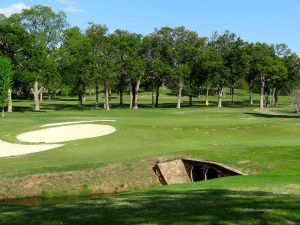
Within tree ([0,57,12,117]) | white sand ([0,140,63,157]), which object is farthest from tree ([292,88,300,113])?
white sand ([0,140,63,157])

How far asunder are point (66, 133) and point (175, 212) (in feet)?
111

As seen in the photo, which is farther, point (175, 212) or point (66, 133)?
point (66, 133)

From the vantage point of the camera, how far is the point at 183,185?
24.5 m

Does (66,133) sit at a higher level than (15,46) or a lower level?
lower

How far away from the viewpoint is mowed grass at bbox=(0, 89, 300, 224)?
13.5m

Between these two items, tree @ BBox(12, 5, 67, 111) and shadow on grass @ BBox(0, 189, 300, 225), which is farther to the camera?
tree @ BBox(12, 5, 67, 111)

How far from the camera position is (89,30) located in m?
107

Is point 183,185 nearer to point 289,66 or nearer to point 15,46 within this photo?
point 15,46

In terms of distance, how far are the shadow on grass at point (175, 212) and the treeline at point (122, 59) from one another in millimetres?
70110

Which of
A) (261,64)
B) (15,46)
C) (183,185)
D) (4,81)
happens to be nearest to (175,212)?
(183,185)

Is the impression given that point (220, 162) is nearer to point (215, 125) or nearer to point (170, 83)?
point (215, 125)

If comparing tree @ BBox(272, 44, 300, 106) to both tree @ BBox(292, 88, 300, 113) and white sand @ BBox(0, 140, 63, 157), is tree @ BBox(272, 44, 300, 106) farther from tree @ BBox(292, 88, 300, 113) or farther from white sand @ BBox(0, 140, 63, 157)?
white sand @ BBox(0, 140, 63, 157)

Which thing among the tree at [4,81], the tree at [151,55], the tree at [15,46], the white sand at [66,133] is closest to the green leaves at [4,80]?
the tree at [4,81]

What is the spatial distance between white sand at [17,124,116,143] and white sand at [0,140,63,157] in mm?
2437
